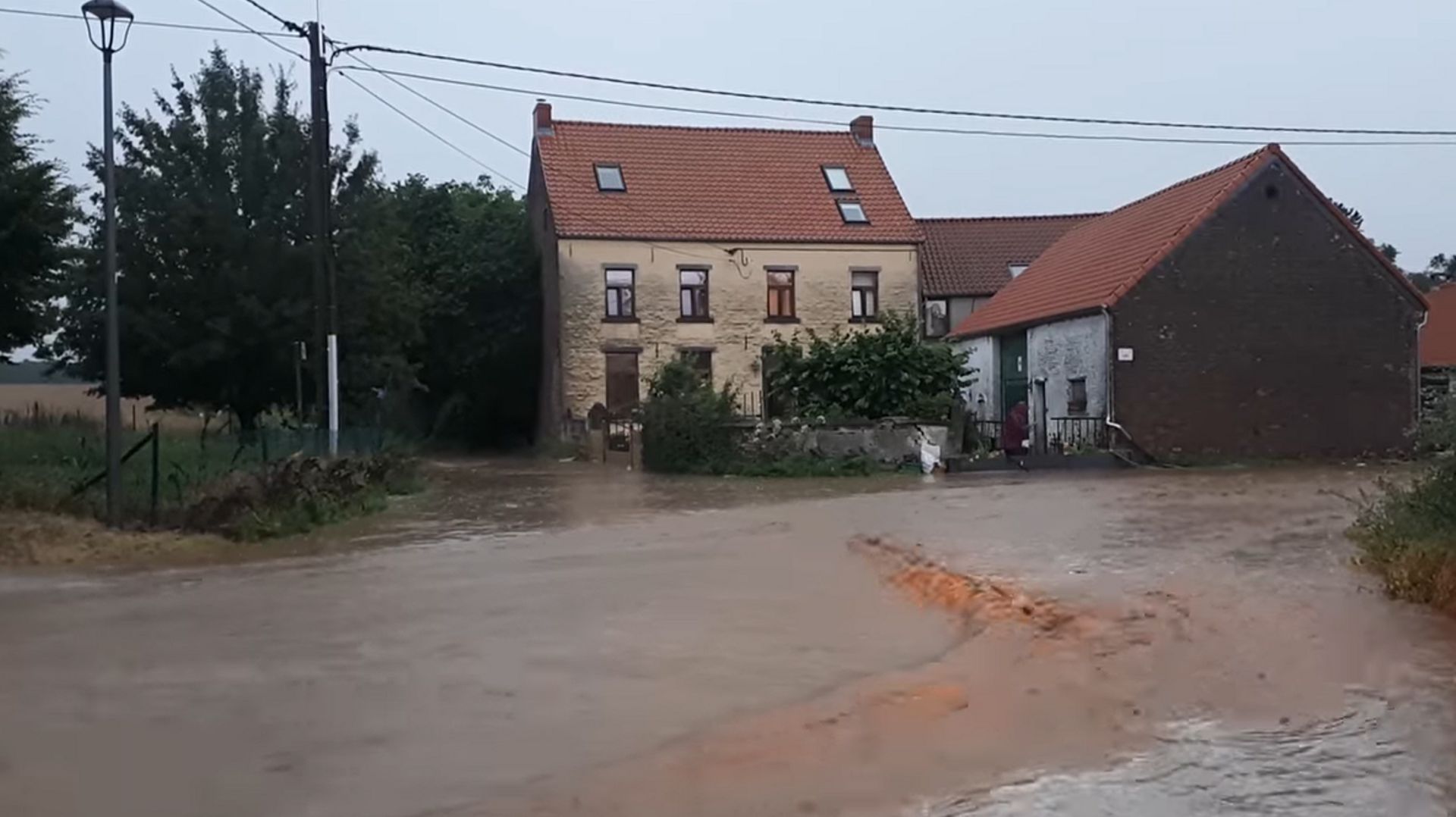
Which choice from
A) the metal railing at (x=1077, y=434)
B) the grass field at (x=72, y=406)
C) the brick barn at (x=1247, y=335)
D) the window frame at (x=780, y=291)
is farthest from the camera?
the window frame at (x=780, y=291)

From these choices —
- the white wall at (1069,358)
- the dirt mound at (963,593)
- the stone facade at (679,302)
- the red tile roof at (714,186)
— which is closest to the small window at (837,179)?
the red tile roof at (714,186)

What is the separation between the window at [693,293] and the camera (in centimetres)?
4175

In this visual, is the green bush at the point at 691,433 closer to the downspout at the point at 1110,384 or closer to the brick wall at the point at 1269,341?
the downspout at the point at 1110,384

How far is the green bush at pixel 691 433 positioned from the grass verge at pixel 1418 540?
51.1 feet

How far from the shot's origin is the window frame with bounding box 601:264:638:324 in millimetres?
40969

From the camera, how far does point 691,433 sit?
28.4 meters

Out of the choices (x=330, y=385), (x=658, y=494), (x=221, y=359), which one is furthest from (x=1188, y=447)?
(x=221, y=359)

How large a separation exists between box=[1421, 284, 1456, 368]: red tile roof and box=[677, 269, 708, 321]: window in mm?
20006

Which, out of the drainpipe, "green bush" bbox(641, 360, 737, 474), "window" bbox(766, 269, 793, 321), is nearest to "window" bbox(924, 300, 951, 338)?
"window" bbox(766, 269, 793, 321)

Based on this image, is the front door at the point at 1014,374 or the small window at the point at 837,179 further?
the small window at the point at 837,179

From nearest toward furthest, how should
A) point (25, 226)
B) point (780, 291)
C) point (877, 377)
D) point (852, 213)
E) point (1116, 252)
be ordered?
point (25, 226), point (877, 377), point (1116, 252), point (780, 291), point (852, 213)

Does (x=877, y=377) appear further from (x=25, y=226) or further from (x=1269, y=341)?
(x=25, y=226)

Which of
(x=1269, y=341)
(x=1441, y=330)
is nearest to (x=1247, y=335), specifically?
(x=1269, y=341)

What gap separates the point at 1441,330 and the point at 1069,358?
56.0 feet
